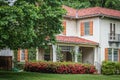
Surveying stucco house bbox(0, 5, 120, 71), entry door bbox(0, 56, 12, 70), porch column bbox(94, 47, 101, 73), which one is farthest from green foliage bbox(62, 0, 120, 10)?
entry door bbox(0, 56, 12, 70)

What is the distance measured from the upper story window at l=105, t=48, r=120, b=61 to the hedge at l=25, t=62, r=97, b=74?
4597 millimetres

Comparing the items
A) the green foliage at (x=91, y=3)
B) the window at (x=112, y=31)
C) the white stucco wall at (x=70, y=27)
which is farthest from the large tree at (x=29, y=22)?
the green foliage at (x=91, y=3)

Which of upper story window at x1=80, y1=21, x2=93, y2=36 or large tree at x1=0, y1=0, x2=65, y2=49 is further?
upper story window at x1=80, y1=21, x2=93, y2=36

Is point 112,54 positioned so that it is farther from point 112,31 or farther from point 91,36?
point 91,36

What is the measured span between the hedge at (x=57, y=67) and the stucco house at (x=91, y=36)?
210 cm

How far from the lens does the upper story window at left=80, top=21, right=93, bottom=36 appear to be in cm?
3564

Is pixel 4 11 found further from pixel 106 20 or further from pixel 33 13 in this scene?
pixel 106 20

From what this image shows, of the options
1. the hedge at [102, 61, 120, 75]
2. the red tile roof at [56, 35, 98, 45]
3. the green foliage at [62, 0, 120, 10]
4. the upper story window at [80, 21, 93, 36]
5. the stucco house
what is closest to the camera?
the red tile roof at [56, 35, 98, 45]

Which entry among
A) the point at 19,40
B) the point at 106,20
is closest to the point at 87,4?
the point at 106,20

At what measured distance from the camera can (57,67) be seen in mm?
29891

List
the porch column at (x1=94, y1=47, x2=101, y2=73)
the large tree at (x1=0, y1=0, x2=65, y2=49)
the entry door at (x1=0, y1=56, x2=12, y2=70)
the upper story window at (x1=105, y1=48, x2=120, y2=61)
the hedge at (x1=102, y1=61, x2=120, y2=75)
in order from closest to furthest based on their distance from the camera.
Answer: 1. the large tree at (x1=0, y1=0, x2=65, y2=49)
2. the entry door at (x1=0, y1=56, x2=12, y2=70)
3. the hedge at (x1=102, y1=61, x2=120, y2=75)
4. the porch column at (x1=94, y1=47, x2=101, y2=73)
5. the upper story window at (x1=105, y1=48, x2=120, y2=61)

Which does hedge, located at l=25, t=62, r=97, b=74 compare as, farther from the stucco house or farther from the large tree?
the large tree

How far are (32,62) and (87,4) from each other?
1805cm

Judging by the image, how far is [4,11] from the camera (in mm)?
21203
